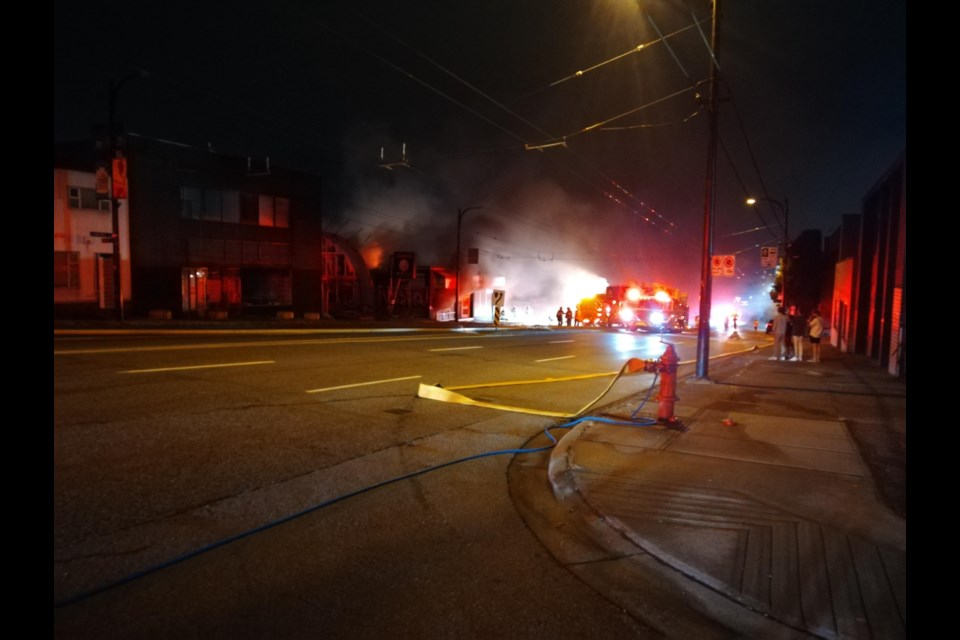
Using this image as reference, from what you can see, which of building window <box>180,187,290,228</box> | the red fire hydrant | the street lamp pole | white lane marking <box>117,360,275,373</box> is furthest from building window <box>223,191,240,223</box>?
the red fire hydrant

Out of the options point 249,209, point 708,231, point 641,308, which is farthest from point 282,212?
point 708,231

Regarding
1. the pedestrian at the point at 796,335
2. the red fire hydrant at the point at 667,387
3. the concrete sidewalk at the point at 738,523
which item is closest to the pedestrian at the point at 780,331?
the pedestrian at the point at 796,335

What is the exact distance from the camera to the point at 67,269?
27.7 m

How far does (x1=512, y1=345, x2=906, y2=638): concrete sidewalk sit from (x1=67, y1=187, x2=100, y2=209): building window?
3044 centimetres

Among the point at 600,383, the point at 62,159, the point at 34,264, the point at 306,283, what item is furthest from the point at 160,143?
the point at 34,264

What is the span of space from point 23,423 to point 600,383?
11859mm

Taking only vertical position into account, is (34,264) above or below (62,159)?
below

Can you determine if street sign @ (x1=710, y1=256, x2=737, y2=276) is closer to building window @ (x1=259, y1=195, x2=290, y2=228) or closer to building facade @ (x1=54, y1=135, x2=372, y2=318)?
building facade @ (x1=54, y1=135, x2=372, y2=318)

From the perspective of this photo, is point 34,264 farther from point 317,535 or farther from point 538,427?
point 538,427

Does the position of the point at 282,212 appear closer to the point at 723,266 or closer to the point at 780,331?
the point at 723,266

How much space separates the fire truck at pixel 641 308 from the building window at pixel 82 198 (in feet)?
104

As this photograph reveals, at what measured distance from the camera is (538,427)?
823 centimetres

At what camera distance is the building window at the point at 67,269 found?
89.6 ft
